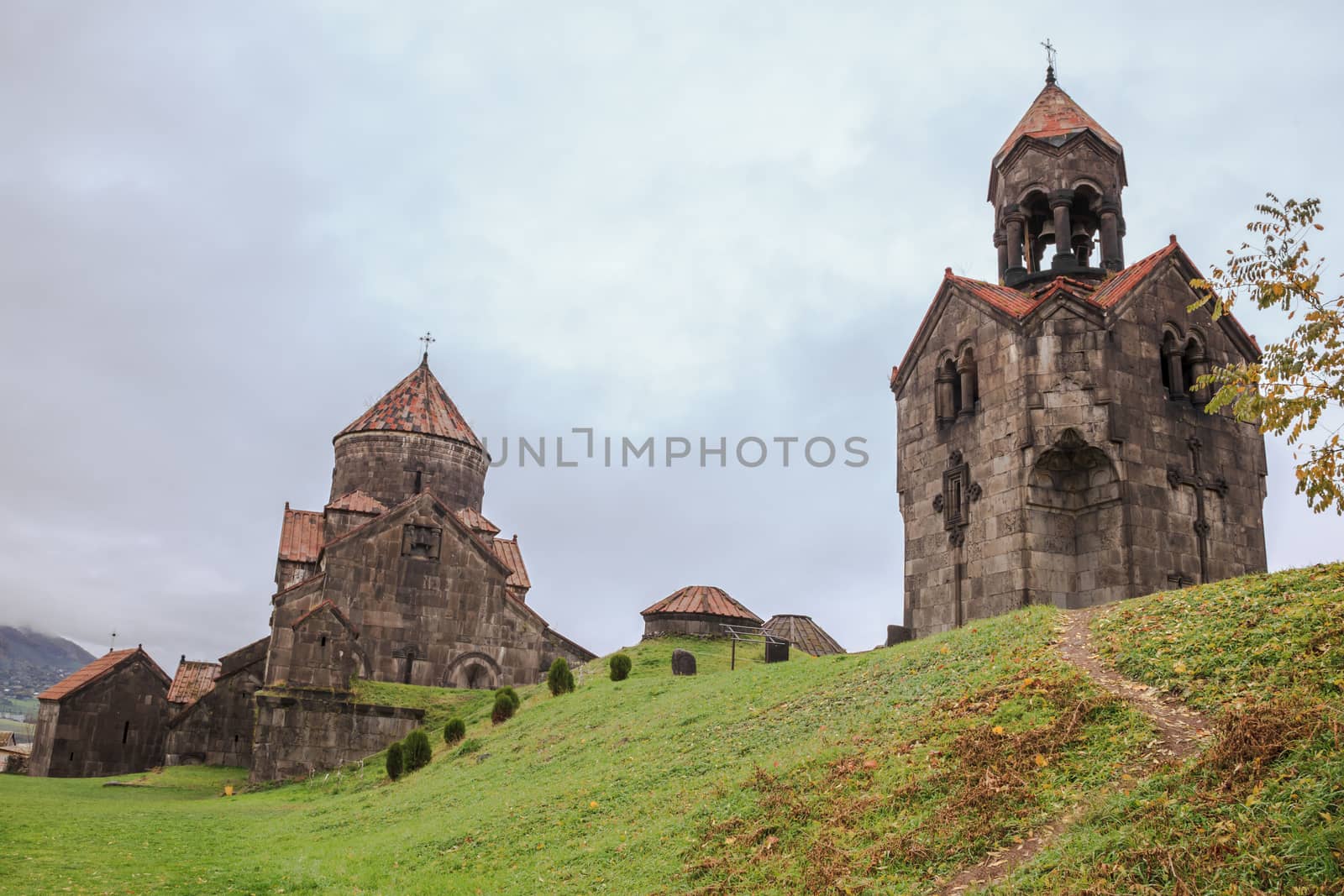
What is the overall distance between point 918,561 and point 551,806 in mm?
8578

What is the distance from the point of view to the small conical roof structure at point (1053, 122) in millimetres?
18391

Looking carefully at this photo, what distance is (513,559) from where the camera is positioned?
35.0m

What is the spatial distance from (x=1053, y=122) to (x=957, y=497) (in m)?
7.44

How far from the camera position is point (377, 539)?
27.8m

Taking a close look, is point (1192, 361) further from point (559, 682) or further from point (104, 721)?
point (104, 721)

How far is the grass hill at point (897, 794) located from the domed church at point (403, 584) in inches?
363

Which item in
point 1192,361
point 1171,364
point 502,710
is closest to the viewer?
point 1171,364

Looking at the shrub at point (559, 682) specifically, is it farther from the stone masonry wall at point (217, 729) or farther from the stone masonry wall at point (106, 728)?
the stone masonry wall at point (106, 728)

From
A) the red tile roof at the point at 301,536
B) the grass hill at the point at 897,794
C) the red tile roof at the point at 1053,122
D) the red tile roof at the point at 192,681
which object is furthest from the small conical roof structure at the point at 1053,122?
the red tile roof at the point at 192,681

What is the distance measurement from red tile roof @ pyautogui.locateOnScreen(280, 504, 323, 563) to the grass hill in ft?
53.6

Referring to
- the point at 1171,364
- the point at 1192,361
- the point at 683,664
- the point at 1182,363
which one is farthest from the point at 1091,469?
the point at 683,664

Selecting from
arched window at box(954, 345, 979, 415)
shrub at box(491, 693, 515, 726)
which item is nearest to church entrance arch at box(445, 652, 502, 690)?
shrub at box(491, 693, 515, 726)

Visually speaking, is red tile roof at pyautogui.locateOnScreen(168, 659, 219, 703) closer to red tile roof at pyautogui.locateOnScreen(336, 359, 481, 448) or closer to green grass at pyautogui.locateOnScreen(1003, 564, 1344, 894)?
red tile roof at pyautogui.locateOnScreen(336, 359, 481, 448)

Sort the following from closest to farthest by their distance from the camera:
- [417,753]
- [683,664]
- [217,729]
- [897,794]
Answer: [897,794], [417,753], [683,664], [217,729]
